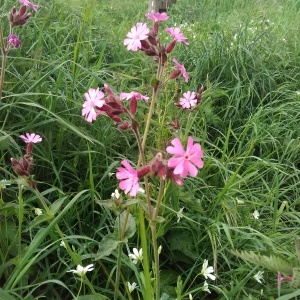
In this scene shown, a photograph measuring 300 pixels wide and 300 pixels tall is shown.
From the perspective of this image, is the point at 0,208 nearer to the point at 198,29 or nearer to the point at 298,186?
the point at 298,186

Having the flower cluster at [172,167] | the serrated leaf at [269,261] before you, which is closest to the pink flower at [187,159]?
the flower cluster at [172,167]

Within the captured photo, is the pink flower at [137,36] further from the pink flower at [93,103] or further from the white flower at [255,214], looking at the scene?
→ the white flower at [255,214]

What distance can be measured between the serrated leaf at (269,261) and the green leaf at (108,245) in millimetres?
336

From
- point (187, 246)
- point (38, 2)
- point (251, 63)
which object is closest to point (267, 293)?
point (187, 246)

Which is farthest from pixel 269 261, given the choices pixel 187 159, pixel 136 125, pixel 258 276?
pixel 258 276

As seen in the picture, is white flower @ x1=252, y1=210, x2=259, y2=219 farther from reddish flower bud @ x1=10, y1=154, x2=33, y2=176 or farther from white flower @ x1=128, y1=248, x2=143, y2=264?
reddish flower bud @ x1=10, y1=154, x2=33, y2=176

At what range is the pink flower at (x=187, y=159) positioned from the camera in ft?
2.48

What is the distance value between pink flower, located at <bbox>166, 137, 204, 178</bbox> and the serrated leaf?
0.17 m

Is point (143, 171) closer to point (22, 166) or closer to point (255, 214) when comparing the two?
point (22, 166)

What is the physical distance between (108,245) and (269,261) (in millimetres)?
403

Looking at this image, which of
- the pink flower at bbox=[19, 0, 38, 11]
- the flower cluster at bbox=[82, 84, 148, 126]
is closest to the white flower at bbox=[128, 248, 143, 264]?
the flower cluster at bbox=[82, 84, 148, 126]

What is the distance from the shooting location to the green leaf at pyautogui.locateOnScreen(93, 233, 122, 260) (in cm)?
102

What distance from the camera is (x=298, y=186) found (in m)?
1.92

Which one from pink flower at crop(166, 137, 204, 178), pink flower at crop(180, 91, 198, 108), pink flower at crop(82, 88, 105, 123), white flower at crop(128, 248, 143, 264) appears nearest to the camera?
pink flower at crop(166, 137, 204, 178)
